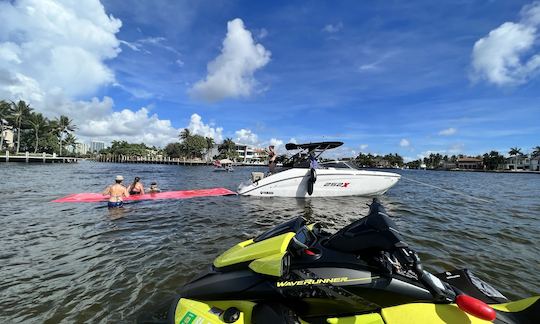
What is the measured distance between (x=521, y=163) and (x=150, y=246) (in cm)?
15996

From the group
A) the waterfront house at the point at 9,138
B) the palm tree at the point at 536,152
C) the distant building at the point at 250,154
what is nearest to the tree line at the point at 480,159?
the palm tree at the point at 536,152

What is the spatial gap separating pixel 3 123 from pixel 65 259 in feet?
302

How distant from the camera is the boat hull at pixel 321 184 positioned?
47.0 ft

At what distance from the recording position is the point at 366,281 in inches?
98.3

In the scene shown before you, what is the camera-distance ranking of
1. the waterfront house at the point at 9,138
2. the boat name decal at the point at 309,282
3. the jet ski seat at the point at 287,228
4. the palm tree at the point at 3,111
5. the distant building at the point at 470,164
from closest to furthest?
the boat name decal at the point at 309,282 < the jet ski seat at the point at 287,228 < the palm tree at the point at 3,111 < the waterfront house at the point at 9,138 < the distant building at the point at 470,164

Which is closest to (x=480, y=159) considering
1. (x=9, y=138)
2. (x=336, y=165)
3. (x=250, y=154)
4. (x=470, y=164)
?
(x=470, y=164)

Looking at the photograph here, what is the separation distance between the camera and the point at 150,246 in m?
6.37

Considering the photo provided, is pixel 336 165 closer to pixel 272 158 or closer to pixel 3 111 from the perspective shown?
pixel 272 158

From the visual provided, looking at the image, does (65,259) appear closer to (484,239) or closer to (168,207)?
(168,207)

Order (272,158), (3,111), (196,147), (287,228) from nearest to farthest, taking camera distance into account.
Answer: (287,228) → (272,158) → (3,111) → (196,147)

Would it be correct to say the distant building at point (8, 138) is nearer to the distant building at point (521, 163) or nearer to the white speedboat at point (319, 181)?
the white speedboat at point (319, 181)

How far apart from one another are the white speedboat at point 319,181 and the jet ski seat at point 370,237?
11288 millimetres

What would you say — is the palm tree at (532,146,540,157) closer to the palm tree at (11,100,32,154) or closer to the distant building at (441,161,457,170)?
the distant building at (441,161,457,170)

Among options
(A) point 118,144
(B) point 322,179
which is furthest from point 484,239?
(A) point 118,144
